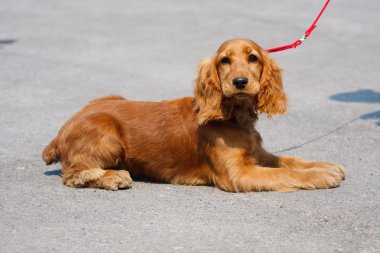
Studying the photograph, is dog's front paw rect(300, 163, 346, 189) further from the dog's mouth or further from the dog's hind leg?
the dog's hind leg

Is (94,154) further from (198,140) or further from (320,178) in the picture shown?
(320,178)

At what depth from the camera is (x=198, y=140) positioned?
18.8 feet

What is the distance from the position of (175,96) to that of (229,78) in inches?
166

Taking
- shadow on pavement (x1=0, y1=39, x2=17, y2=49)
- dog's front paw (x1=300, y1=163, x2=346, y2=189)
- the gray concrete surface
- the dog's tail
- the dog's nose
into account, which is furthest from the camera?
shadow on pavement (x1=0, y1=39, x2=17, y2=49)

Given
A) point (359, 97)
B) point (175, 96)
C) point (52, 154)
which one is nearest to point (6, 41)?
point (175, 96)

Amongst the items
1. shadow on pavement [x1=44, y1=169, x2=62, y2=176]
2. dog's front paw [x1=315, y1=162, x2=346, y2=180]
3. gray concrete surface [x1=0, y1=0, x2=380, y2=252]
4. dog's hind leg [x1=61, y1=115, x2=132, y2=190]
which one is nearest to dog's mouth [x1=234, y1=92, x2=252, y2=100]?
gray concrete surface [x1=0, y1=0, x2=380, y2=252]

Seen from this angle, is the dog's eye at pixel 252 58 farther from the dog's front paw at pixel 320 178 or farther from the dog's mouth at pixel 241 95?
the dog's front paw at pixel 320 178

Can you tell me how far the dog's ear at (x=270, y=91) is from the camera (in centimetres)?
565

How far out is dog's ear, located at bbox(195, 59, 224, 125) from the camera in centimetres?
552

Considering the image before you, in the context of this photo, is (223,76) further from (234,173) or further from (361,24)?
(361,24)

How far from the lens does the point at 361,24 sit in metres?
14.8

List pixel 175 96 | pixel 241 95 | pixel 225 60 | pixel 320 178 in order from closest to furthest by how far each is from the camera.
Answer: pixel 241 95, pixel 320 178, pixel 225 60, pixel 175 96

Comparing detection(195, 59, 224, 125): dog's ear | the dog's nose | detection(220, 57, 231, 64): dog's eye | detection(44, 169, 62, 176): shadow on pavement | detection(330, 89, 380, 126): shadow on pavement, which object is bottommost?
detection(330, 89, 380, 126): shadow on pavement

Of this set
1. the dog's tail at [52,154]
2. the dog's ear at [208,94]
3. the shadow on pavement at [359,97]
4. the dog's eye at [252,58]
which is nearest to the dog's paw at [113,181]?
the dog's tail at [52,154]
